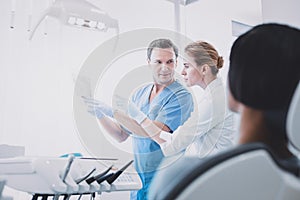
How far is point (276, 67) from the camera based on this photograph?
839 millimetres

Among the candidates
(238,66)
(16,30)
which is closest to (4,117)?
(16,30)

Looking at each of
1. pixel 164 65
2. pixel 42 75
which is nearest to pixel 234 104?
pixel 164 65

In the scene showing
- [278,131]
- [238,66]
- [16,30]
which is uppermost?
[238,66]

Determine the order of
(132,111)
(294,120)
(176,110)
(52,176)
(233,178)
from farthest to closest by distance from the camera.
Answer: (176,110) → (132,111) → (52,176) → (294,120) → (233,178)

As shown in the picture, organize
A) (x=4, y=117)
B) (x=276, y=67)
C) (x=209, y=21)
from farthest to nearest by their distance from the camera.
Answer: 1. (x=209, y=21)
2. (x=4, y=117)
3. (x=276, y=67)

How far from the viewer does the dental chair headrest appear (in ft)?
2.72

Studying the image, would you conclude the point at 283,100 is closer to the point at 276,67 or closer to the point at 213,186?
the point at 276,67

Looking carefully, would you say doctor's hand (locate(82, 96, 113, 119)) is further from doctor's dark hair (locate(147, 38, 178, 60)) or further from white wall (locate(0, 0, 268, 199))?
doctor's dark hair (locate(147, 38, 178, 60))

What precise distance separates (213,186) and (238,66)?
0.99 ft

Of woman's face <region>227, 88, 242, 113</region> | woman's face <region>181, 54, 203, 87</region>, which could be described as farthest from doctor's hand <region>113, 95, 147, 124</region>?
woman's face <region>227, 88, 242, 113</region>

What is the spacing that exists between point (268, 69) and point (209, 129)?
0.89 m

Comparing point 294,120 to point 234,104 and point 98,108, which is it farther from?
point 98,108

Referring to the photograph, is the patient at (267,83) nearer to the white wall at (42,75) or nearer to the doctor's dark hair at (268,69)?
the doctor's dark hair at (268,69)

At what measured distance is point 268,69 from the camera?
835 mm
